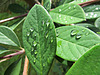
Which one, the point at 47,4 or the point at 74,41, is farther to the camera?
the point at 47,4

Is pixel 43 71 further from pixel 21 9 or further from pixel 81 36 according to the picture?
pixel 21 9

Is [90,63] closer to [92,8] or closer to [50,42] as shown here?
[50,42]

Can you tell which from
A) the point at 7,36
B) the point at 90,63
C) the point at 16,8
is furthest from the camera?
the point at 16,8

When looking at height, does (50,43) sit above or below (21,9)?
below

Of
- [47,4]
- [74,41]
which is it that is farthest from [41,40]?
[47,4]

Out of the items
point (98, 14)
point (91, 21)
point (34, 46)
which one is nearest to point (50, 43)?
point (34, 46)

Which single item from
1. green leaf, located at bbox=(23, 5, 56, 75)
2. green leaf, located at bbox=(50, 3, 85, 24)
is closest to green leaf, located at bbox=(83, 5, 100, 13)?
green leaf, located at bbox=(50, 3, 85, 24)

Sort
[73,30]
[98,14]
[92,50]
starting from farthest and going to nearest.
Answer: [98,14] < [73,30] < [92,50]
